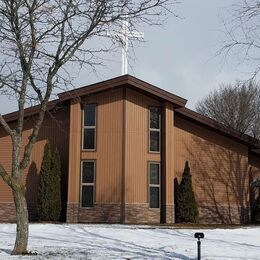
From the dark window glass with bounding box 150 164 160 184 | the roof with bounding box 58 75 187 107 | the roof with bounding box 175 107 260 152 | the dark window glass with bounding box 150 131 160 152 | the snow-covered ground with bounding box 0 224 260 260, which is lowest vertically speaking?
the snow-covered ground with bounding box 0 224 260 260

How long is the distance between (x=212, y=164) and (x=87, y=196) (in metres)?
6.75

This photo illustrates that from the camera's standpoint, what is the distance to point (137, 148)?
997 inches

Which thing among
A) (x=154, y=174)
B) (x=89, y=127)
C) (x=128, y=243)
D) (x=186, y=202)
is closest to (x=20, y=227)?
(x=128, y=243)

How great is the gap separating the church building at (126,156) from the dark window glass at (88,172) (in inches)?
1.9

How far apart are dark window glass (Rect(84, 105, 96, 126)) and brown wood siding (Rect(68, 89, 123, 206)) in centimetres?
22

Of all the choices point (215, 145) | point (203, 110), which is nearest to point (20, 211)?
point (215, 145)

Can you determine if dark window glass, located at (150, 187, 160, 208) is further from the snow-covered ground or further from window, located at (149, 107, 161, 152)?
the snow-covered ground

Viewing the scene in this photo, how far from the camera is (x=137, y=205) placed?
24.8 meters

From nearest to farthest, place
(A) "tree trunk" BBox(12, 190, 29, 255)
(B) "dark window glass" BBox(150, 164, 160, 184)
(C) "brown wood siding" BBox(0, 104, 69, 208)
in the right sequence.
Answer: (A) "tree trunk" BBox(12, 190, 29, 255) < (B) "dark window glass" BBox(150, 164, 160, 184) < (C) "brown wood siding" BBox(0, 104, 69, 208)

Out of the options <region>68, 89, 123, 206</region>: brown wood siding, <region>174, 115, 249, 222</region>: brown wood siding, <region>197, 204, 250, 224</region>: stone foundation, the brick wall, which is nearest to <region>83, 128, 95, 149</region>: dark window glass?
<region>68, 89, 123, 206</region>: brown wood siding

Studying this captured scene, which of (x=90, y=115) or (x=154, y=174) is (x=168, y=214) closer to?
(x=154, y=174)

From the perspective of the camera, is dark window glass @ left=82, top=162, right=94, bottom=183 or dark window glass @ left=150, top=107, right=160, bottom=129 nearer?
dark window glass @ left=82, top=162, right=94, bottom=183

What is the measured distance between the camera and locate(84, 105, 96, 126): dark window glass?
25719 mm

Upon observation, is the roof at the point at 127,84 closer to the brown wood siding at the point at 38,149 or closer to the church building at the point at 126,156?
the church building at the point at 126,156
